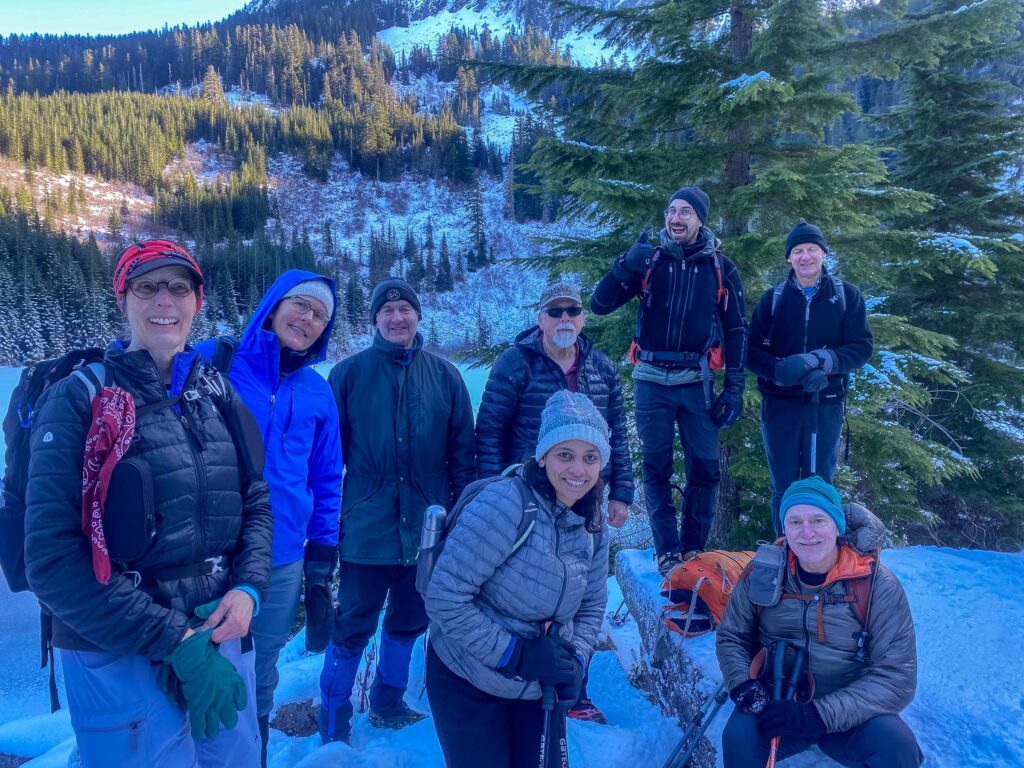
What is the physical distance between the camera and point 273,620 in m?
2.76

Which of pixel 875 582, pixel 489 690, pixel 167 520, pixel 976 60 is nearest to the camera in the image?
pixel 167 520

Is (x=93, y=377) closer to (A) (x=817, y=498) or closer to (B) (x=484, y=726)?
(B) (x=484, y=726)

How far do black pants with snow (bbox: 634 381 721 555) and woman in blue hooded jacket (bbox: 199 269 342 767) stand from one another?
2.21m

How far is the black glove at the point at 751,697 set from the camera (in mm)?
2520

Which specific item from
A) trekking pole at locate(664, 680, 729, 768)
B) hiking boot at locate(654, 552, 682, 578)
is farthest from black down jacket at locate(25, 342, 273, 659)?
hiking boot at locate(654, 552, 682, 578)

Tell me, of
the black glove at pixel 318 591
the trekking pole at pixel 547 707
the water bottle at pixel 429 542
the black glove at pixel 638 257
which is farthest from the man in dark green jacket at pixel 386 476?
the black glove at pixel 638 257

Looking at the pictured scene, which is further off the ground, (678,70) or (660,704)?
(678,70)

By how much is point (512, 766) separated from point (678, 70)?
6881mm

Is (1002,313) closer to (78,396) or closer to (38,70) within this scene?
(78,396)

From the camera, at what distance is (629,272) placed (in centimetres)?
388

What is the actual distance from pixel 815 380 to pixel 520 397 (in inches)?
76.9

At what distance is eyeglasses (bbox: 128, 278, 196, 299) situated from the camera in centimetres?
200

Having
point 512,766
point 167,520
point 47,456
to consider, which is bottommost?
point 512,766

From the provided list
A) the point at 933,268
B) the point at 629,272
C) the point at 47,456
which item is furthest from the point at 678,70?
the point at 47,456
